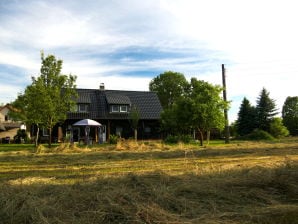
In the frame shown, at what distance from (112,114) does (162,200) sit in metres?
37.2

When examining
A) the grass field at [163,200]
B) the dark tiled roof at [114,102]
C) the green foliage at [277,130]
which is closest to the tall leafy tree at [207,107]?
the dark tiled roof at [114,102]

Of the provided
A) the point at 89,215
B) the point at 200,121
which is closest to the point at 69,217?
the point at 89,215

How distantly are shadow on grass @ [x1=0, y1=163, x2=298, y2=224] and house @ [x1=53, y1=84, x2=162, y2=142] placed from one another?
109ft

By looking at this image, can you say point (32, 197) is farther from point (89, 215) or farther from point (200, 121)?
point (200, 121)

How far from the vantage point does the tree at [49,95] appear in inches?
1062

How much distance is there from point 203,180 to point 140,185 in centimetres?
146

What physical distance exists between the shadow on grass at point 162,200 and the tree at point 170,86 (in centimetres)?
6119

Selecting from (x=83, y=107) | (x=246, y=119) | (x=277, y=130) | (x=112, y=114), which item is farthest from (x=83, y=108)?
(x=277, y=130)

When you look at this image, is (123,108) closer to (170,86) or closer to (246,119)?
(246,119)

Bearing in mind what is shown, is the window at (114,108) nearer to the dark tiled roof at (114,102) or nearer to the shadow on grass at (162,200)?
the dark tiled roof at (114,102)

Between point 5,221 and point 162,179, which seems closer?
point 5,221

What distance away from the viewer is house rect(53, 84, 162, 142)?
4141cm

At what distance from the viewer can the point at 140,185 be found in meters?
7.29

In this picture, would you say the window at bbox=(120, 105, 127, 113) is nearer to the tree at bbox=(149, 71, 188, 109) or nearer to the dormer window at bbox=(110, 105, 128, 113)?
the dormer window at bbox=(110, 105, 128, 113)
